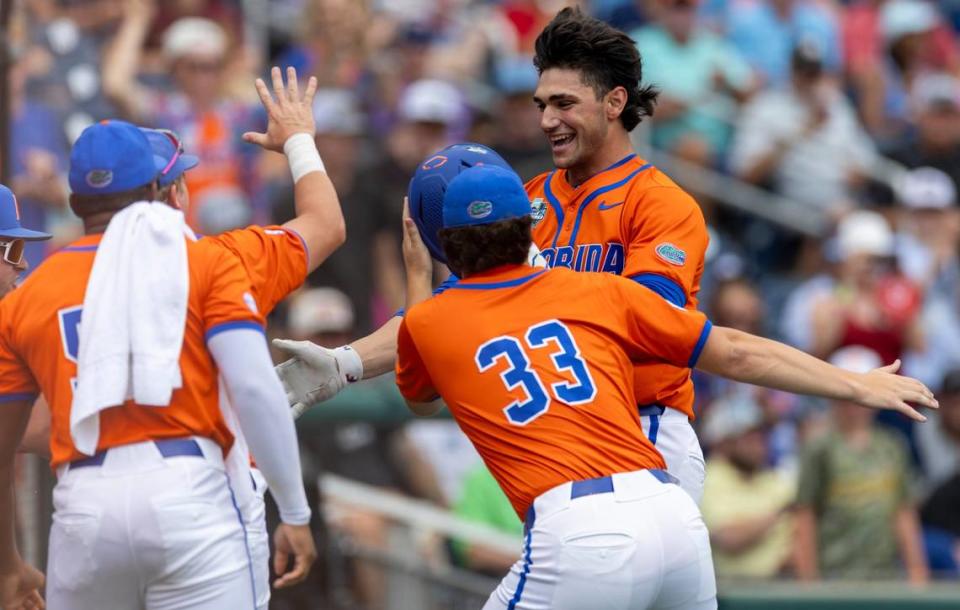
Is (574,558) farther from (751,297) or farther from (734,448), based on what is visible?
(751,297)

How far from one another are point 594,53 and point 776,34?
792cm

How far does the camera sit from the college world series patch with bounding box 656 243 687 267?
5016mm

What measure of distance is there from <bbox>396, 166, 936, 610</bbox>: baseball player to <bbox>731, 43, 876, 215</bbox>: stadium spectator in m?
7.20

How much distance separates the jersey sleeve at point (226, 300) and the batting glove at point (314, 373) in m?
0.77

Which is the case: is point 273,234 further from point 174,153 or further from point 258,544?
point 258,544

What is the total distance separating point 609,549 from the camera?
4.48 metres

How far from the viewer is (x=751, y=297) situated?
33.4 feet

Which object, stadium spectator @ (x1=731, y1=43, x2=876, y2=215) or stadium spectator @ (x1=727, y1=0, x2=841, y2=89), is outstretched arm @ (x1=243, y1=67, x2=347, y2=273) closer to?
stadium spectator @ (x1=731, y1=43, x2=876, y2=215)

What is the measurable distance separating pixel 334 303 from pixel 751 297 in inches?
113

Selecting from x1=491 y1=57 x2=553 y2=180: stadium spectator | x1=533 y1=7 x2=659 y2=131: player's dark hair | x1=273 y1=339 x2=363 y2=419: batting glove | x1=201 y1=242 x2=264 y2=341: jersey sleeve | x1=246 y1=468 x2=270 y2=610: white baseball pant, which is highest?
x1=533 y1=7 x2=659 y2=131: player's dark hair

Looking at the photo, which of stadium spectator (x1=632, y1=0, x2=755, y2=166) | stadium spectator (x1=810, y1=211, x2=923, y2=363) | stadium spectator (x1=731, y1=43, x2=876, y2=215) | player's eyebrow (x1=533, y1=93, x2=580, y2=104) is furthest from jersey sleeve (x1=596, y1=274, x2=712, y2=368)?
stadium spectator (x1=731, y1=43, x2=876, y2=215)

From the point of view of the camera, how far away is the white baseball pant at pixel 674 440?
5.28 m

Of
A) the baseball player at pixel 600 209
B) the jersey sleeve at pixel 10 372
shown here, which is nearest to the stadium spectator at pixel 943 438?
the baseball player at pixel 600 209

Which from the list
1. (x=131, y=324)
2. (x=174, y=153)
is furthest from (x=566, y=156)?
(x=131, y=324)
